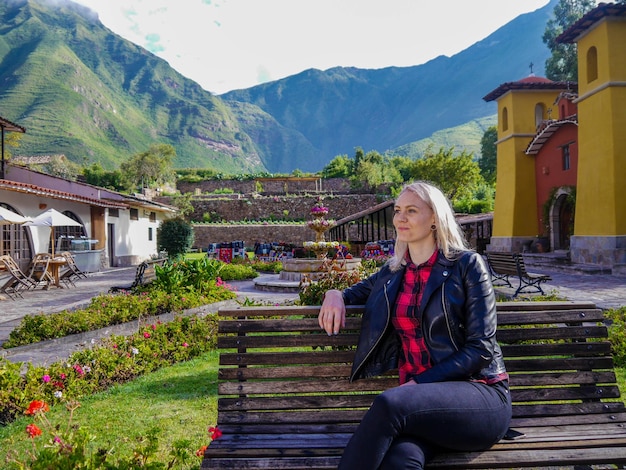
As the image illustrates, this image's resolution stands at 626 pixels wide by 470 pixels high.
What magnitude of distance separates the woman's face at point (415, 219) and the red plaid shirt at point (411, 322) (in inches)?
4.5

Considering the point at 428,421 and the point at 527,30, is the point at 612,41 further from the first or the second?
the point at 527,30

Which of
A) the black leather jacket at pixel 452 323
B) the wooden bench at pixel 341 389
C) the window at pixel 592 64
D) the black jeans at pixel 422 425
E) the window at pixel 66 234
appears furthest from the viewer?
the window at pixel 66 234

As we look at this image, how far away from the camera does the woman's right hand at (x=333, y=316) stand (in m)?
2.52

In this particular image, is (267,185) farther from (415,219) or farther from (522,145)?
(415,219)

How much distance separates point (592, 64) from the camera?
630 inches

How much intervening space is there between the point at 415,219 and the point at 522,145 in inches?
850

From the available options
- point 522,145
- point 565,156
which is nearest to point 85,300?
point 565,156

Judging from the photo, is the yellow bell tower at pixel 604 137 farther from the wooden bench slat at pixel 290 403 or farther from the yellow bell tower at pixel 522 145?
the wooden bench slat at pixel 290 403

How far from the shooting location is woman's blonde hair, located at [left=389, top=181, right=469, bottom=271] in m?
2.41

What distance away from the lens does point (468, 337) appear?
221 cm

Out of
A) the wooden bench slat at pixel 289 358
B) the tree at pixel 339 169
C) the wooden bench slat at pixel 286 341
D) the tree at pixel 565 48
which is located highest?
the tree at pixel 565 48

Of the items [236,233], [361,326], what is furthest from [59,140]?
[361,326]

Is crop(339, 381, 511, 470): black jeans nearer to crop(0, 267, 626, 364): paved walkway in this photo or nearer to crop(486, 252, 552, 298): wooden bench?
crop(0, 267, 626, 364): paved walkway

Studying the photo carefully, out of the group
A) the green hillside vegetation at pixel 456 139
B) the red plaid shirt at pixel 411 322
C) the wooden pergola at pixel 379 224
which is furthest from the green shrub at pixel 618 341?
the green hillside vegetation at pixel 456 139
